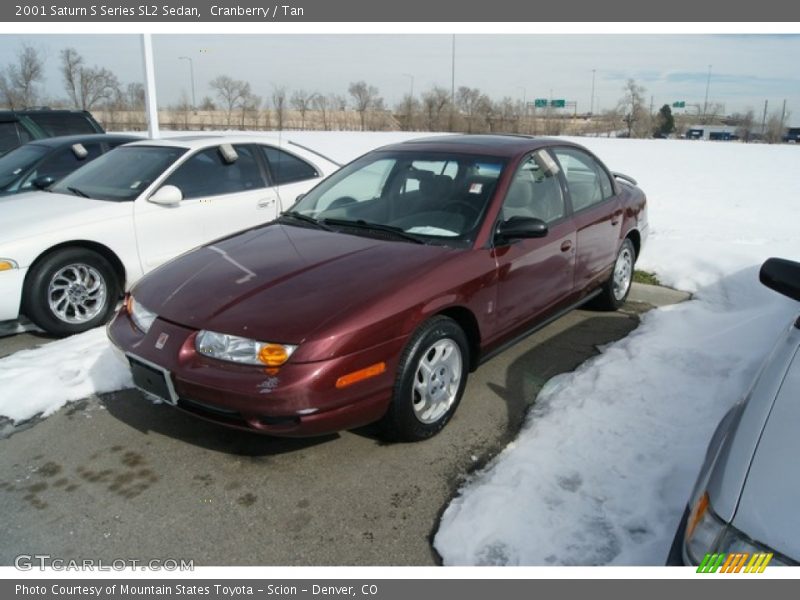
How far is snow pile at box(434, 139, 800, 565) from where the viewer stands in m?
2.57

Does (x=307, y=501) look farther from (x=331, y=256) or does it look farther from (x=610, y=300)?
(x=610, y=300)

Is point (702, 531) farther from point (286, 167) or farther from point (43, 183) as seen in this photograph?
point (43, 183)

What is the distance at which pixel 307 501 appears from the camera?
9.43ft

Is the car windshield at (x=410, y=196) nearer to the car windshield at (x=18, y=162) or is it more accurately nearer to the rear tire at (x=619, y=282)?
the rear tire at (x=619, y=282)

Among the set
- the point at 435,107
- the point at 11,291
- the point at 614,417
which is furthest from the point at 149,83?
the point at 435,107

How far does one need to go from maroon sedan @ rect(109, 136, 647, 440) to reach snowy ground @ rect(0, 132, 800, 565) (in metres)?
0.58

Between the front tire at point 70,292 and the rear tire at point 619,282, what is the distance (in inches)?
166

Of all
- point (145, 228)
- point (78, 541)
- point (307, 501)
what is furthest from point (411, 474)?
point (145, 228)

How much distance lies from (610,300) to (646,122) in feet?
204

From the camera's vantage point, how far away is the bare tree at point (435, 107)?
51375mm

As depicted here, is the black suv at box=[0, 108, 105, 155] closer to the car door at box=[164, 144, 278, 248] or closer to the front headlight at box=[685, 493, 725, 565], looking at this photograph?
the car door at box=[164, 144, 278, 248]

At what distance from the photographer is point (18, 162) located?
22.3ft

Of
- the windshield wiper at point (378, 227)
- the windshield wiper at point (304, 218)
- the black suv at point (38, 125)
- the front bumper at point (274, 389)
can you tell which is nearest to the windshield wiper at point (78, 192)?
the windshield wiper at point (304, 218)

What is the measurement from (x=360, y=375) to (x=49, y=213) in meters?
3.64
